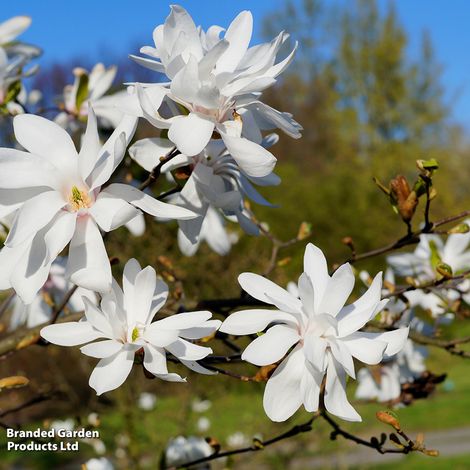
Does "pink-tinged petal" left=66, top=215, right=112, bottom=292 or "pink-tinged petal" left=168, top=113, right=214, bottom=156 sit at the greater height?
"pink-tinged petal" left=168, top=113, right=214, bottom=156

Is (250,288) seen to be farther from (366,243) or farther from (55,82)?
(55,82)

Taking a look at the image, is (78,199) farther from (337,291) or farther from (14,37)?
(14,37)

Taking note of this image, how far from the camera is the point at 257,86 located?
824 millimetres

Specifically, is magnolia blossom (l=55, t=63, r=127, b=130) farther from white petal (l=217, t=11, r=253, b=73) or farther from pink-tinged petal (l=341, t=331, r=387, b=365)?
pink-tinged petal (l=341, t=331, r=387, b=365)

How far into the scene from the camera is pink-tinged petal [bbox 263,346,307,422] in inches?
32.0

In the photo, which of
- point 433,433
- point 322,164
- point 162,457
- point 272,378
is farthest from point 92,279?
point 322,164

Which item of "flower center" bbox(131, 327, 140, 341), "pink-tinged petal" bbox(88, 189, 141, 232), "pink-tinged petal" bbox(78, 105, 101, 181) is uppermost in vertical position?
"pink-tinged petal" bbox(78, 105, 101, 181)

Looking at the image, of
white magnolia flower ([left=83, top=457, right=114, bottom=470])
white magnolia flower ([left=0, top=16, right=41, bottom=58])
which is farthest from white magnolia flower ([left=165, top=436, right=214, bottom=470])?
white magnolia flower ([left=0, top=16, right=41, bottom=58])

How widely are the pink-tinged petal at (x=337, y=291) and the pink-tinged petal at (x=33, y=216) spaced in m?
0.32

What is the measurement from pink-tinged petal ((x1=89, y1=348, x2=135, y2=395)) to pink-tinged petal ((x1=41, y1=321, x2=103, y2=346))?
0.11ft

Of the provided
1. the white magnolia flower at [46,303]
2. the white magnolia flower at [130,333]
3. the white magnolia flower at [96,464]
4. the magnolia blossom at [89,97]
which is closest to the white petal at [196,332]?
the white magnolia flower at [130,333]

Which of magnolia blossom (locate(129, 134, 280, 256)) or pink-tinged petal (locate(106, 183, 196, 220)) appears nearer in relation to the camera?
pink-tinged petal (locate(106, 183, 196, 220))

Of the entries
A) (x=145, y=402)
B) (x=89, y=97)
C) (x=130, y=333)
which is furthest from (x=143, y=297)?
(x=145, y=402)

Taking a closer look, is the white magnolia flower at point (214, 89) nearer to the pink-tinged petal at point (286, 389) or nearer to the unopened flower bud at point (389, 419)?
the pink-tinged petal at point (286, 389)
